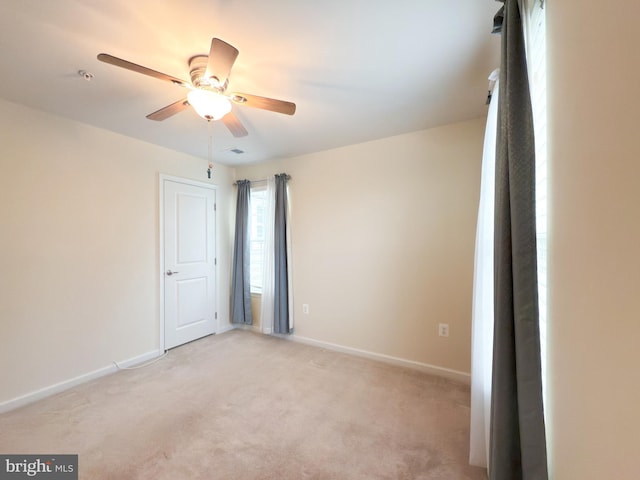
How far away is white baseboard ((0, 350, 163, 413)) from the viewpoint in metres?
2.06

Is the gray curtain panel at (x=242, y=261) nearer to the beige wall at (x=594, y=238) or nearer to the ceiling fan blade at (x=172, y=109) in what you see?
the ceiling fan blade at (x=172, y=109)

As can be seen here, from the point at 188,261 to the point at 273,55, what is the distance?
8.71 ft

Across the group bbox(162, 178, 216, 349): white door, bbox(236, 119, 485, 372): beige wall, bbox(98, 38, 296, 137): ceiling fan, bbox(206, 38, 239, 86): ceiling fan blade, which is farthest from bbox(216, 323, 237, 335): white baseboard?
bbox(206, 38, 239, 86): ceiling fan blade

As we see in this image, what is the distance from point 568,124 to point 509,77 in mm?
327

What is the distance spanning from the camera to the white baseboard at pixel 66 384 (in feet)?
6.76

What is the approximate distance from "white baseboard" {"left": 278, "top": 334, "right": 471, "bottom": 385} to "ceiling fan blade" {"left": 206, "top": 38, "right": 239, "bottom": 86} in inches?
111

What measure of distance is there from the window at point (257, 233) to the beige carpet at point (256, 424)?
4.65ft

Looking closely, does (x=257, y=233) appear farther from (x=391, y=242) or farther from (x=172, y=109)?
(x=172, y=109)

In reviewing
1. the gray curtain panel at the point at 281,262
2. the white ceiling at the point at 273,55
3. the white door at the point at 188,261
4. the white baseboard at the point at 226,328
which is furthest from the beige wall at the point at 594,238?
the white baseboard at the point at 226,328

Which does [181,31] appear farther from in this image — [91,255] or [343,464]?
[343,464]

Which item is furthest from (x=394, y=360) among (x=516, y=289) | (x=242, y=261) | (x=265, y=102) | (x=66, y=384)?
(x=66, y=384)

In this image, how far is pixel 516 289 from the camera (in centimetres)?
92

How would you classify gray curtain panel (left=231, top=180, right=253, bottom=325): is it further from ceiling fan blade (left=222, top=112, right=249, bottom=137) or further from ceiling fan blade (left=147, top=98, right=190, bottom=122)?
ceiling fan blade (left=147, top=98, right=190, bottom=122)

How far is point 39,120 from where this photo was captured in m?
2.21
